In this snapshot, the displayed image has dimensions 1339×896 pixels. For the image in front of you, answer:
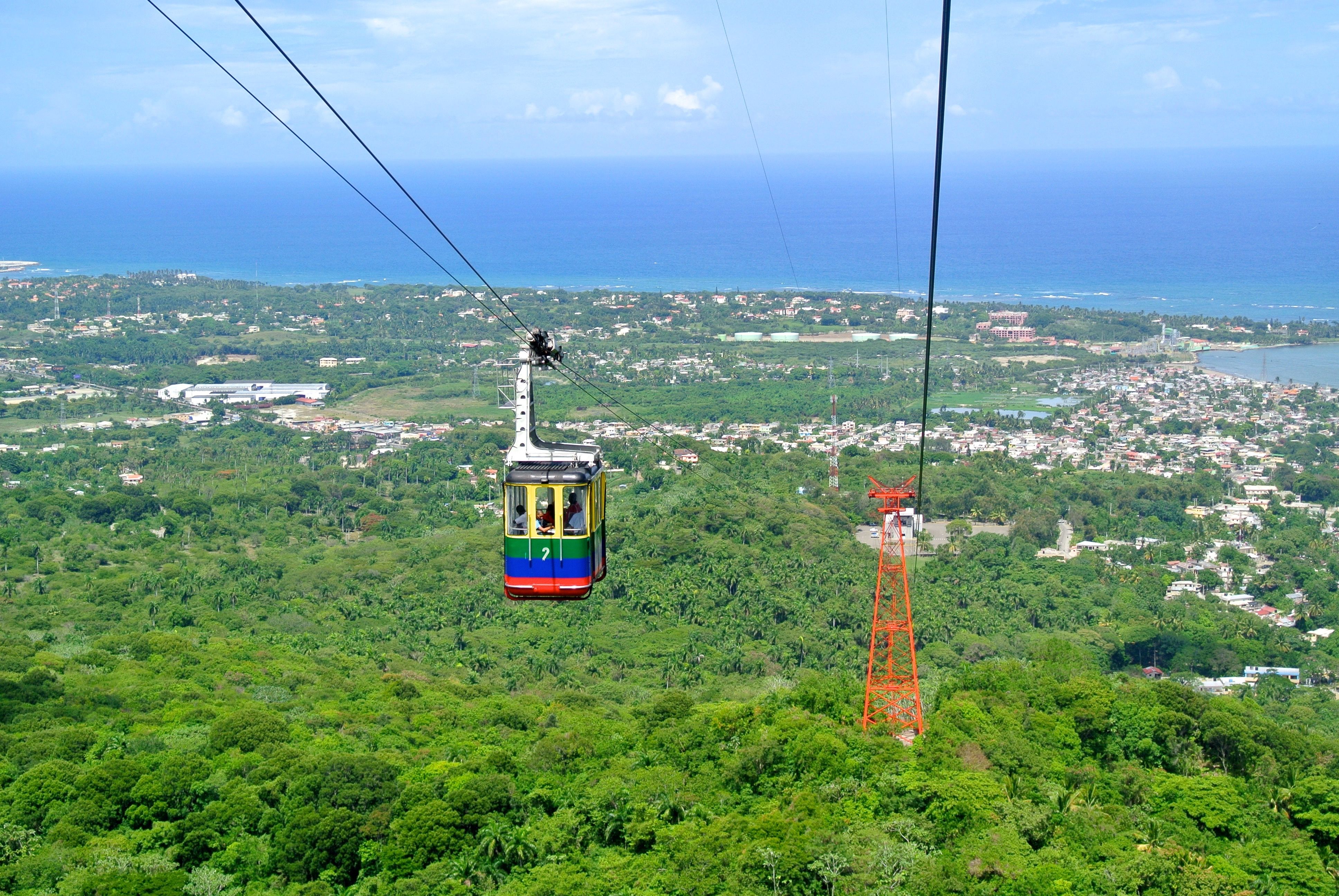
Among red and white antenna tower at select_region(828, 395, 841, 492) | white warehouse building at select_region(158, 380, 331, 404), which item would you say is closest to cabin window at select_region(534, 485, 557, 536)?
red and white antenna tower at select_region(828, 395, 841, 492)

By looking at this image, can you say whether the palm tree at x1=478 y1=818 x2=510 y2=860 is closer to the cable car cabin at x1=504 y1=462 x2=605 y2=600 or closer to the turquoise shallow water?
the cable car cabin at x1=504 y1=462 x2=605 y2=600

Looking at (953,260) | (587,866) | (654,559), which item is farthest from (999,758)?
(953,260)

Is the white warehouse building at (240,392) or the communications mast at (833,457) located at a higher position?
the white warehouse building at (240,392)

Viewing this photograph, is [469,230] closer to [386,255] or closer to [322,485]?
[386,255]

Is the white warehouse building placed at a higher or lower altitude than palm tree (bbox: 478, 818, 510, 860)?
higher

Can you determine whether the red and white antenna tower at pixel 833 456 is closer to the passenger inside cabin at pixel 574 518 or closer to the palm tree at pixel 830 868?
the palm tree at pixel 830 868

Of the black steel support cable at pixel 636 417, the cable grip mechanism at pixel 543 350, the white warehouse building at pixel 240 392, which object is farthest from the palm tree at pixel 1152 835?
the white warehouse building at pixel 240 392

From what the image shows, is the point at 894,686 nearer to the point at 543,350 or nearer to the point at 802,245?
the point at 543,350

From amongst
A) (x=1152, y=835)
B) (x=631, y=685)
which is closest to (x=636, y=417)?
(x=631, y=685)
